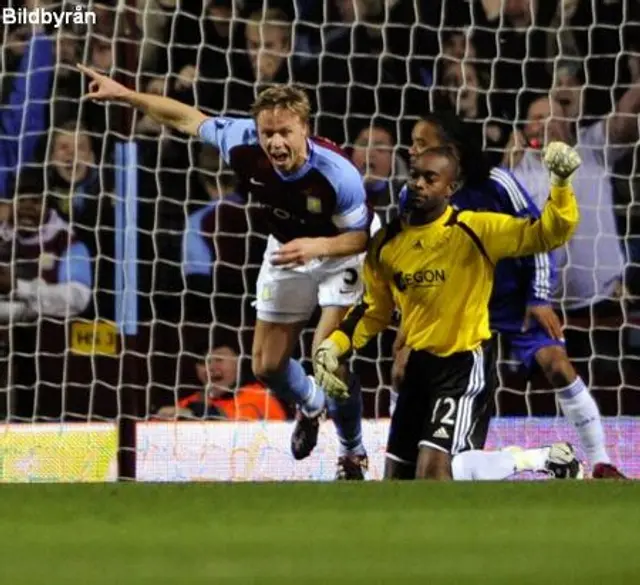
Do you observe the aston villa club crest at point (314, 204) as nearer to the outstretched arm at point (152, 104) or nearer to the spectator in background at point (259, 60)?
the spectator in background at point (259, 60)

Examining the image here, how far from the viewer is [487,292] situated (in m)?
7.39

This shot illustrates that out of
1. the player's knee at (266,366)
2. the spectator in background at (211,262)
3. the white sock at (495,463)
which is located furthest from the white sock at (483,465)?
the spectator in background at (211,262)

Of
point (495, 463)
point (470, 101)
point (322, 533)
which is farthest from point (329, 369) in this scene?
point (322, 533)

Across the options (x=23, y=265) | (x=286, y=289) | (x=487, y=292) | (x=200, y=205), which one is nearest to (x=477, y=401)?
(x=487, y=292)

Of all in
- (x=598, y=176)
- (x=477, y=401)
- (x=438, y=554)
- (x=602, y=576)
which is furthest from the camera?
(x=598, y=176)

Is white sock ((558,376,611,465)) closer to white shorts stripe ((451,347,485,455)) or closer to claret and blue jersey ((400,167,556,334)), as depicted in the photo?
claret and blue jersey ((400,167,556,334))

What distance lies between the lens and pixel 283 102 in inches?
298

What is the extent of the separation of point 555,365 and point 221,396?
1433 millimetres

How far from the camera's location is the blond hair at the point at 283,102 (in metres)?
7.55

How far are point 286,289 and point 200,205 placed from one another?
591 millimetres

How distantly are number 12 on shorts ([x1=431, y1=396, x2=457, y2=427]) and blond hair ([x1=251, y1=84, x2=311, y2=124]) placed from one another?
1.30m

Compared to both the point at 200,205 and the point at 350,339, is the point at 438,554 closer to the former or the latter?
the point at 350,339

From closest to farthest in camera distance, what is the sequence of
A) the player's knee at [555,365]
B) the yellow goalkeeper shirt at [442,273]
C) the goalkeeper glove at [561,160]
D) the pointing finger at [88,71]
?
1. the goalkeeper glove at [561,160]
2. the yellow goalkeeper shirt at [442,273]
3. the pointing finger at [88,71]
4. the player's knee at [555,365]

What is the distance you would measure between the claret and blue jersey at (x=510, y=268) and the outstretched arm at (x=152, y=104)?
934 mm
